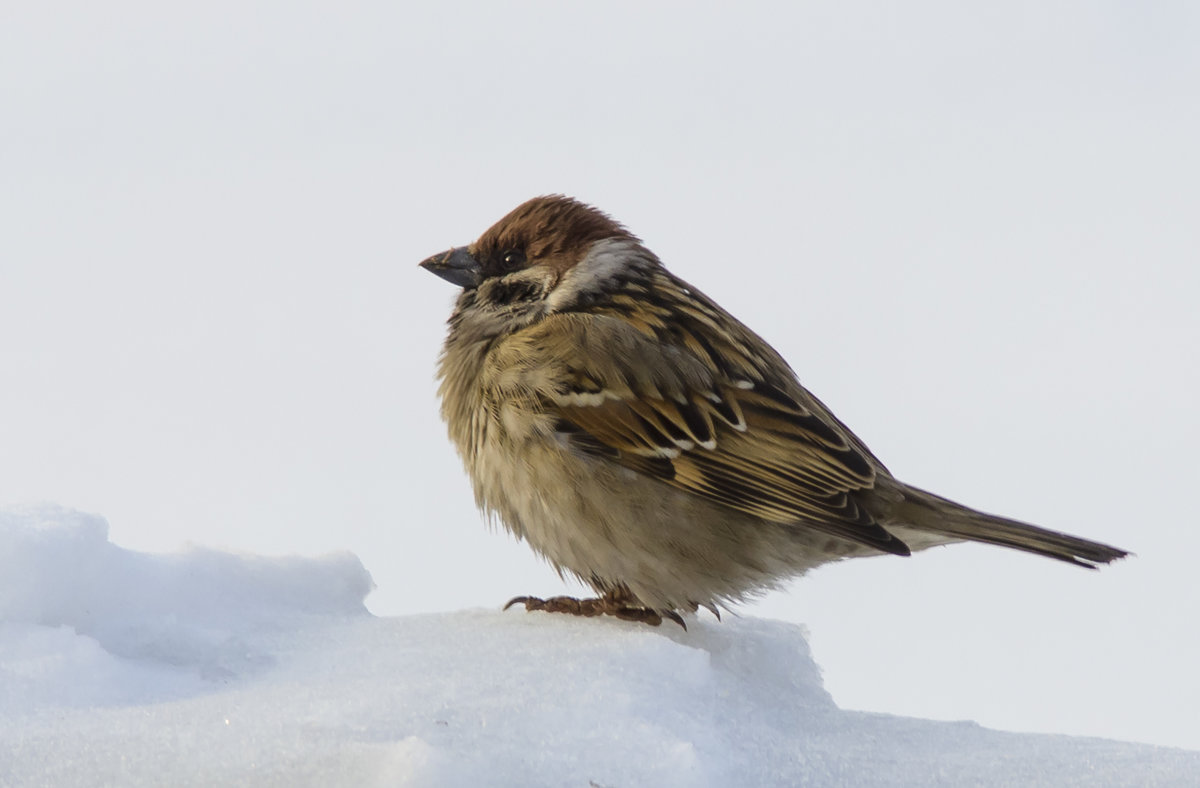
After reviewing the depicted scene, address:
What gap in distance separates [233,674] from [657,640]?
101 cm

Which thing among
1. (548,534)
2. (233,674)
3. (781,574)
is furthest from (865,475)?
(233,674)

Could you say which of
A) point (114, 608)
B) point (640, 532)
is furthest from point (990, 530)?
point (114, 608)

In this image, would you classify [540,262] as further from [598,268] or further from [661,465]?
[661,465]

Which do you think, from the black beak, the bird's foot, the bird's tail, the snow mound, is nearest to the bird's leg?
the bird's foot

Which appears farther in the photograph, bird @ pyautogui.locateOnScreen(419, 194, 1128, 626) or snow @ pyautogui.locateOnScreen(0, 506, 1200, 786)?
bird @ pyautogui.locateOnScreen(419, 194, 1128, 626)

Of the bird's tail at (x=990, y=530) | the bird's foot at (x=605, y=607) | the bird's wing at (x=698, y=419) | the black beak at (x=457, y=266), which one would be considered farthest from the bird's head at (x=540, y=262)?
the bird's tail at (x=990, y=530)

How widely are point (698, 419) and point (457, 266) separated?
3.28 feet

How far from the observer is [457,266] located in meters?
4.43

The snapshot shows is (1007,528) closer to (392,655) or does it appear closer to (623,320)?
(623,320)

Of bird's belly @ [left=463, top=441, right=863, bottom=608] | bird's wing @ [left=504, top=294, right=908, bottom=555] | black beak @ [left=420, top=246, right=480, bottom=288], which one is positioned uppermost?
black beak @ [left=420, top=246, right=480, bottom=288]

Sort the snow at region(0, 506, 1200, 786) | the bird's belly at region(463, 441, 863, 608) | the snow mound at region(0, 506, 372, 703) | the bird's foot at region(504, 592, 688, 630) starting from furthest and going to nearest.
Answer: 1. the bird's foot at region(504, 592, 688, 630)
2. the bird's belly at region(463, 441, 863, 608)
3. the snow mound at region(0, 506, 372, 703)
4. the snow at region(0, 506, 1200, 786)

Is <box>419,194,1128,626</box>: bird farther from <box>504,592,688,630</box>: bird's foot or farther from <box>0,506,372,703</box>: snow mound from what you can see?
<box>0,506,372,703</box>: snow mound

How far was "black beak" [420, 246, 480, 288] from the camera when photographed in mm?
4418

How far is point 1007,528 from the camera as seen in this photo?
3.95 m
